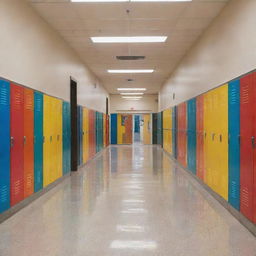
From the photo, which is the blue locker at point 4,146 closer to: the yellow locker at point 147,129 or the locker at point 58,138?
the locker at point 58,138

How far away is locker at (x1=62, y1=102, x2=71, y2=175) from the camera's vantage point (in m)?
7.55

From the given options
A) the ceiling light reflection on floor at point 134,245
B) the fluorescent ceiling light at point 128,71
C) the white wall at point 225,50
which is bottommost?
the ceiling light reflection on floor at point 134,245

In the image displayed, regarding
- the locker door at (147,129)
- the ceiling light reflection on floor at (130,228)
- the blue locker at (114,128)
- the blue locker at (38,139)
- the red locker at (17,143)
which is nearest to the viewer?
the ceiling light reflection on floor at (130,228)

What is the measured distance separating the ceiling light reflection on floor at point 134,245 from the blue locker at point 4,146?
1.64 meters

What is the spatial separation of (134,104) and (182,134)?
11868mm

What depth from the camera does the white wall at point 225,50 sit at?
4.12m

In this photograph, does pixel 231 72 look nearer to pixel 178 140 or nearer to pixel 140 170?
pixel 140 170

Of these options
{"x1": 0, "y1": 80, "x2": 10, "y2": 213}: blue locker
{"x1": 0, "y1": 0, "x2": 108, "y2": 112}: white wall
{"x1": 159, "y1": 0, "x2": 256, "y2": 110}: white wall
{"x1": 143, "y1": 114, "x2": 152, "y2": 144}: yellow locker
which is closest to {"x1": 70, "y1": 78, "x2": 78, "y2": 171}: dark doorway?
{"x1": 0, "y1": 0, "x2": 108, "y2": 112}: white wall

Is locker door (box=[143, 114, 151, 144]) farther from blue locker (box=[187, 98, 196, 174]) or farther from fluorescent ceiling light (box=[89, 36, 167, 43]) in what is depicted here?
fluorescent ceiling light (box=[89, 36, 167, 43])

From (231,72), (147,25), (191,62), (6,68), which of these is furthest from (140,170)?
(6,68)

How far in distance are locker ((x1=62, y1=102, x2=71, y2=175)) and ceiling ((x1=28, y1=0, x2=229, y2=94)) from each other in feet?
5.16

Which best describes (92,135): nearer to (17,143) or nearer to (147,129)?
(17,143)

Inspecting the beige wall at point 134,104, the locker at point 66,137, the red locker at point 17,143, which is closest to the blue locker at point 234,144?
the red locker at point 17,143

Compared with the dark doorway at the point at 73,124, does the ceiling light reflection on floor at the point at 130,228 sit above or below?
below
